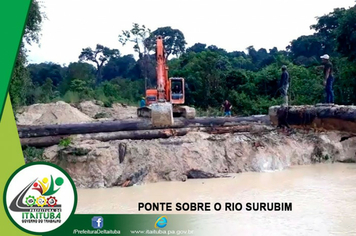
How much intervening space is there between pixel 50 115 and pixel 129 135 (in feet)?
36.0

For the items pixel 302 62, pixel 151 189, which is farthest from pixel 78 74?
pixel 151 189

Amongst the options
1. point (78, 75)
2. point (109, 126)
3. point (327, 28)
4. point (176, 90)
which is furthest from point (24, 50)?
point (327, 28)

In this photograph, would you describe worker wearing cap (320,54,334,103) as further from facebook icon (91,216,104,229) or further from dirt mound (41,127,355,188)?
facebook icon (91,216,104,229)

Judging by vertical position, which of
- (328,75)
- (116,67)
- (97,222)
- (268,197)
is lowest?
(268,197)

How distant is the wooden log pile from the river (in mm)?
1932

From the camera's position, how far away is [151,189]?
913 centimetres

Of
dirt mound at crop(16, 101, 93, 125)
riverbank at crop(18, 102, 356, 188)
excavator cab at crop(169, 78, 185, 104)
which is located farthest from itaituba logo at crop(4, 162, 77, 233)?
dirt mound at crop(16, 101, 93, 125)

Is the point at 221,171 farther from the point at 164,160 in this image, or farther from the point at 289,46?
the point at 289,46

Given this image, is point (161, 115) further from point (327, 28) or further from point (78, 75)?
point (327, 28)

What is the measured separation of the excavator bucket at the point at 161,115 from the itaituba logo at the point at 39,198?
19.4 feet

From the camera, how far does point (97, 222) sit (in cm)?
558

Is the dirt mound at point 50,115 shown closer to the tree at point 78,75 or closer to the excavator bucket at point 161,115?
the tree at point 78,75

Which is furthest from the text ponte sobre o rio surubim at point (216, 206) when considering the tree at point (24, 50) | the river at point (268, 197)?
the tree at point (24, 50)

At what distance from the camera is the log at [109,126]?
36.0 ft
